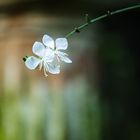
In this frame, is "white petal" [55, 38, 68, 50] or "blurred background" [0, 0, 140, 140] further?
"blurred background" [0, 0, 140, 140]

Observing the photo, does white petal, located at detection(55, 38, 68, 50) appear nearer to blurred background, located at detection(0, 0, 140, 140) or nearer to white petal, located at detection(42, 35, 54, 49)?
white petal, located at detection(42, 35, 54, 49)

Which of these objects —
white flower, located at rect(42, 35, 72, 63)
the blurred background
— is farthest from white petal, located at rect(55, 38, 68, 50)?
the blurred background

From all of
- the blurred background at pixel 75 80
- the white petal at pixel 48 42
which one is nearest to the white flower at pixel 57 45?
the white petal at pixel 48 42

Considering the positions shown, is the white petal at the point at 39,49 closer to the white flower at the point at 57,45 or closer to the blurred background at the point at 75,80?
the white flower at the point at 57,45

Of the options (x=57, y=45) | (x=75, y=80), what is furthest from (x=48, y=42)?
(x=75, y=80)

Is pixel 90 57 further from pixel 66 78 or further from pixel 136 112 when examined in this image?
pixel 136 112

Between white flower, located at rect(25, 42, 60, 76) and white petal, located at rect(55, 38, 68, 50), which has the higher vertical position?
white petal, located at rect(55, 38, 68, 50)

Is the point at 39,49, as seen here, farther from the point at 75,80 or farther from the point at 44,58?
the point at 75,80
